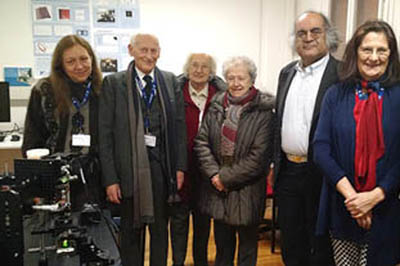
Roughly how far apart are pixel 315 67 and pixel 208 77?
2.69ft

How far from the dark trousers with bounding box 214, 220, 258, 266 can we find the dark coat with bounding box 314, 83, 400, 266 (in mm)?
604

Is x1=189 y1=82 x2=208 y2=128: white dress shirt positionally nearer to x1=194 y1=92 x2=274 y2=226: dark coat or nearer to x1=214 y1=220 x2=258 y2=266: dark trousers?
x1=194 y1=92 x2=274 y2=226: dark coat

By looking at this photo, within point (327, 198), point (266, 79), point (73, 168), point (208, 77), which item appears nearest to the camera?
point (73, 168)

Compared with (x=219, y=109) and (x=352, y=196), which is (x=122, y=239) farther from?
(x=352, y=196)

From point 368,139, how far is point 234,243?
1129mm

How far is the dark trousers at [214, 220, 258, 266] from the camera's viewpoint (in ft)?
7.27

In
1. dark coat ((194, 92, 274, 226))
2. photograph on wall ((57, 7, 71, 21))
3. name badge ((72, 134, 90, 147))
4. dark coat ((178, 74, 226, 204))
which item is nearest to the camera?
name badge ((72, 134, 90, 147))

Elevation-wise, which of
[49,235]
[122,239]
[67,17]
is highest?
[67,17]

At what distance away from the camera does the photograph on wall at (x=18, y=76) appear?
3.73 meters

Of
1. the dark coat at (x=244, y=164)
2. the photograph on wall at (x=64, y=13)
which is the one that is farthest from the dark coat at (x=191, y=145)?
the photograph on wall at (x=64, y=13)

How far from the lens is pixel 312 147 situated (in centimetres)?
179

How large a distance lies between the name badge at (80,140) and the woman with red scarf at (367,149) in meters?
1.22

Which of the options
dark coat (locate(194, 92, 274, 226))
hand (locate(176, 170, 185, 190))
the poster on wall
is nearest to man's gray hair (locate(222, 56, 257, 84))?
dark coat (locate(194, 92, 274, 226))

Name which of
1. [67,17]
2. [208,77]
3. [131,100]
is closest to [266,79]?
[208,77]
